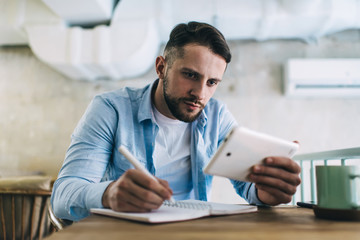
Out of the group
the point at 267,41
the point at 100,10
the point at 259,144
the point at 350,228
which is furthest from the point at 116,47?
the point at 350,228

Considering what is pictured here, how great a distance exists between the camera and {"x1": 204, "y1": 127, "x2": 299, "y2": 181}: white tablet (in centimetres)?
67

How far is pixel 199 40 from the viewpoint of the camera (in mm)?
1226

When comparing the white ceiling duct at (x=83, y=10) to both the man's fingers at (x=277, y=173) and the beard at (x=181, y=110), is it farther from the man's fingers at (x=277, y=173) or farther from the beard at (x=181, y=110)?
the man's fingers at (x=277, y=173)

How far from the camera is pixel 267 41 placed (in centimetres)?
317

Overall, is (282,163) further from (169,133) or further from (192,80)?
(169,133)

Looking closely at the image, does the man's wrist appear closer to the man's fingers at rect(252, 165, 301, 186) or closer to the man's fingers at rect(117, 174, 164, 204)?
the man's fingers at rect(117, 174, 164, 204)

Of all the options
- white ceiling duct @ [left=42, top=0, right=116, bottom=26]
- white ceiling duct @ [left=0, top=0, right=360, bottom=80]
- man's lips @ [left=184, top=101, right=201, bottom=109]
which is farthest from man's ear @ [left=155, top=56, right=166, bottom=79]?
white ceiling duct @ [left=42, top=0, right=116, bottom=26]

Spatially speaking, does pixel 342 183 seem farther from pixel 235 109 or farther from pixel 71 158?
pixel 235 109

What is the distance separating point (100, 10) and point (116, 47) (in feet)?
1.21

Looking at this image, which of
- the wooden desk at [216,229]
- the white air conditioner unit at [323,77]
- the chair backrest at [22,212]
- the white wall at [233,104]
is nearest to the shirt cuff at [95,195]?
the wooden desk at [216,229]

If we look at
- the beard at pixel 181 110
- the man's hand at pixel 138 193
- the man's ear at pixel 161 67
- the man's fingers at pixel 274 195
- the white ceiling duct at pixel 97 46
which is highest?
the white ceiling duct at pixel 97 46

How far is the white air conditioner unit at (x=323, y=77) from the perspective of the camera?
2924mm

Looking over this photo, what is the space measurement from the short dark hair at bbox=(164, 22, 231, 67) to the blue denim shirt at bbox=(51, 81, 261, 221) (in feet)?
0.71

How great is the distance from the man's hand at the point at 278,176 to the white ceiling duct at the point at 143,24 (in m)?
2.20
